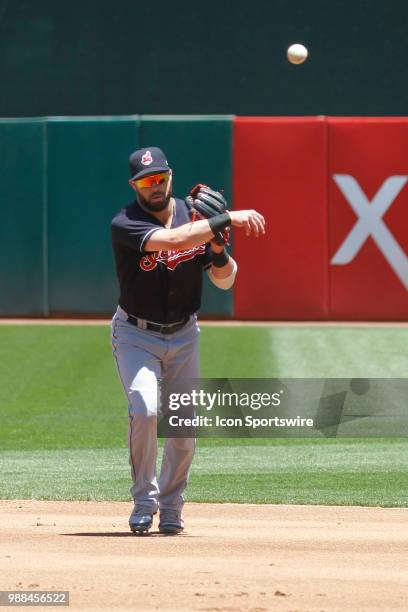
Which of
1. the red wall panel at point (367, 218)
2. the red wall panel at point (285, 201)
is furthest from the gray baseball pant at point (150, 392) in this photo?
the red wall panel at point (367, 218)

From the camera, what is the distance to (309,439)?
1043cm

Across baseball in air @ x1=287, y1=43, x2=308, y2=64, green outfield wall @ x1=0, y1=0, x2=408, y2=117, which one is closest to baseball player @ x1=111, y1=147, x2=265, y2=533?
baseball in air @ x1=287, y1=43, x2=308, y2=64

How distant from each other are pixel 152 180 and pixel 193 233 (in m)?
0.39

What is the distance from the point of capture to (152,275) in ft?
20.5

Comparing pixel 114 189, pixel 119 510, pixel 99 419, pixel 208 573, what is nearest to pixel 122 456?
pixel 99 419

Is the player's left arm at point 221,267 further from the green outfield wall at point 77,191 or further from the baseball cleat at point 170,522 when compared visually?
the green outfield wall at point 77,191

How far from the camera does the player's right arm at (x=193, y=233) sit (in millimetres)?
5996

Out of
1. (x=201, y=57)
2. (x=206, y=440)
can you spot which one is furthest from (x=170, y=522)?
(x=201, y=57)

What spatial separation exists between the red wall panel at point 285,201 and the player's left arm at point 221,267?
11024 millimetres

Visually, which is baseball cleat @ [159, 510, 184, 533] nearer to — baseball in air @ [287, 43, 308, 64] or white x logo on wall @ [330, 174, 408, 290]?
white x logo on wall @ [330, 174, 408, 290]

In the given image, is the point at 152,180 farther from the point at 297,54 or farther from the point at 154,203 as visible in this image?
the point at 297,54

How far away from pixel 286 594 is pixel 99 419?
5802mm

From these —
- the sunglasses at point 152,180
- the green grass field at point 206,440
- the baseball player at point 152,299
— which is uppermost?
the sunglasses at point 152,180

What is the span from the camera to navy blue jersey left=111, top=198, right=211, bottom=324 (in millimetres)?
6246
